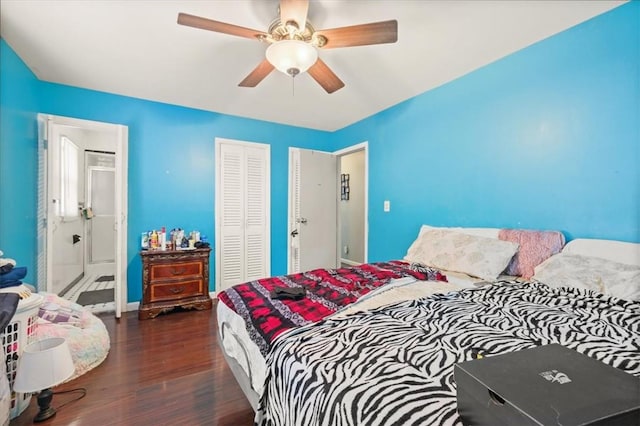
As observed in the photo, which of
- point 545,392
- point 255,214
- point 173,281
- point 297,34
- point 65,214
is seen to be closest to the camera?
point 545,392

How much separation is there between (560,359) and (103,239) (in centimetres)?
661

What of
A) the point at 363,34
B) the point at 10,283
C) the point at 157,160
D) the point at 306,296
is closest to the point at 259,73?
the point at 363,34

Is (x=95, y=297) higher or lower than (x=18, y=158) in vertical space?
lower

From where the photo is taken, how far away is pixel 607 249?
1.71 meters

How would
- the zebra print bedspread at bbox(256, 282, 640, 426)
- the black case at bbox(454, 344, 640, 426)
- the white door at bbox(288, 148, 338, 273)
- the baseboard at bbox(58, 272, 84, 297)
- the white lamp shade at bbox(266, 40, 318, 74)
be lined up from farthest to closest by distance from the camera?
the white door at bbox(288, 148, 338, 273) < the baseboard at bbox(58, 272, 84, 297) < the white lamp shade at bbox(266, 40, 318, 74) < the zebra print bedspread at bbox(256, 282, 640, 426) < the black case at bbox(454, 344, 640, 426)

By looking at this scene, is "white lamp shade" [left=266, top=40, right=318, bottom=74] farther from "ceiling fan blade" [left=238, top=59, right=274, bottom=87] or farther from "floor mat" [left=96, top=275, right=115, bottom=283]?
"floor mat" [left=96, top=275, right=115, bottom=283]

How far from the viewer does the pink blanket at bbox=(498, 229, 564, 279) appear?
6.44 feet

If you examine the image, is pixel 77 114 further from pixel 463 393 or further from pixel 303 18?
pixel 463 393

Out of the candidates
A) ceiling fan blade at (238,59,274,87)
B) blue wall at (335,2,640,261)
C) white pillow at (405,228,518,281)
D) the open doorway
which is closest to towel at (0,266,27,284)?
ceiling fan blade at (238,59,274,87)

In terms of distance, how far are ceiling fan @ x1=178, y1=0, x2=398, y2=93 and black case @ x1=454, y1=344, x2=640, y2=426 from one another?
1704 millimetres

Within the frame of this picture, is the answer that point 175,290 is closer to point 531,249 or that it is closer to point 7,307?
point 7,307

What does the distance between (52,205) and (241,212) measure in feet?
6.49

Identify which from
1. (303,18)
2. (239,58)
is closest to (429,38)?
(303,18)

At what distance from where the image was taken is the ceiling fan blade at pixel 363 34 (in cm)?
164
